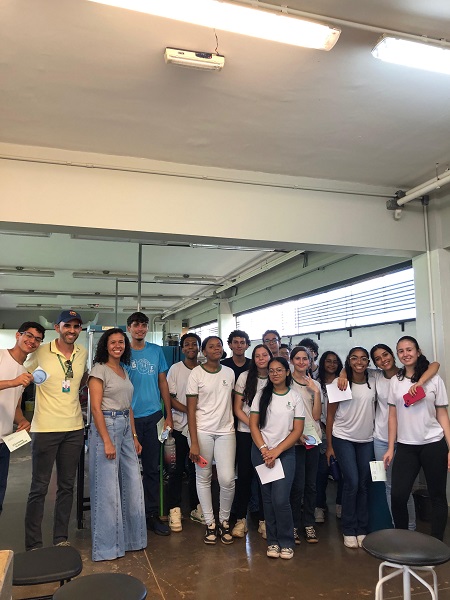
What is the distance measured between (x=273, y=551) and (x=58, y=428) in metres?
1.68

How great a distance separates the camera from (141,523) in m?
3.26

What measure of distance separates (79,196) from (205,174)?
1015mm

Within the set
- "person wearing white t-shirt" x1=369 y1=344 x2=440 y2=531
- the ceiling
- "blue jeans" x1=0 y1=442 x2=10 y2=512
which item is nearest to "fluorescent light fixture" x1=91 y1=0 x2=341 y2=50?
the ceiling

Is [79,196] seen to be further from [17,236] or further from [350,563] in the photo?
[350,563]

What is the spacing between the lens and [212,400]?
3461mm

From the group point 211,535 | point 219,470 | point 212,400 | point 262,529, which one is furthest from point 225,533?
point 212,400

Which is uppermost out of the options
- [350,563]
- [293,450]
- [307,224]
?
[307,224]

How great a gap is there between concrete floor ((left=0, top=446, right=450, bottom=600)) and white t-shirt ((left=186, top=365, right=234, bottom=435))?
841 mm

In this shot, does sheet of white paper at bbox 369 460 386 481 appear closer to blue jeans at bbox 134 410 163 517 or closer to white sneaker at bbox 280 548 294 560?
white sneaker at bbox 280 548 294 560

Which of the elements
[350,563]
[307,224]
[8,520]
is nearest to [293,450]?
[350,563]

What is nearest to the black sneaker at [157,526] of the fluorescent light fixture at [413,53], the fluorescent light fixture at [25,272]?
the fluorescent light fixture at [413,53]

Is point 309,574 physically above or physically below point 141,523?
below

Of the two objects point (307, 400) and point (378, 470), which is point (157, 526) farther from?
point (378, 470)

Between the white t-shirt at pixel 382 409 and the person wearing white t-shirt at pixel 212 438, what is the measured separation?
3.57ft
